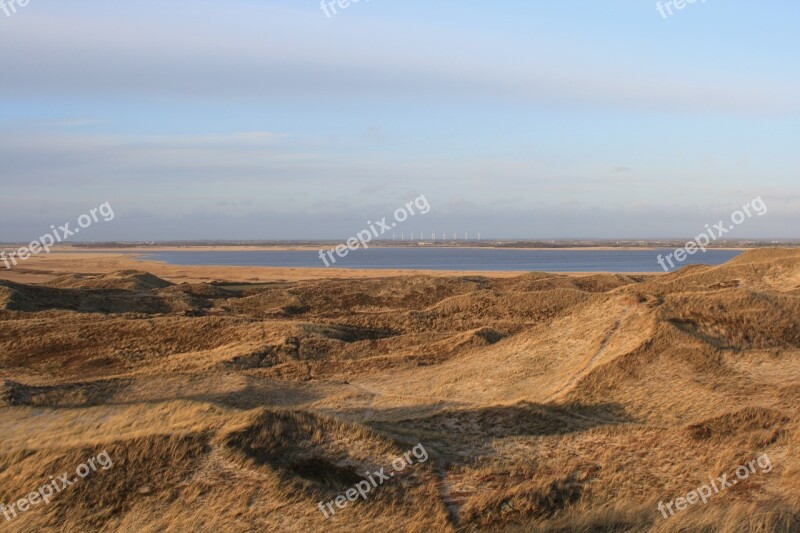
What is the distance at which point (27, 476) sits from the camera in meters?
10.2

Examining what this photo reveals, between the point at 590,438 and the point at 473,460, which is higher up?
the point at 473,460

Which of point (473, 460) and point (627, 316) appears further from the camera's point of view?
point (627, 316)

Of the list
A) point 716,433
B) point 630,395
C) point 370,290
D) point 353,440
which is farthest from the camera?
point 370,290

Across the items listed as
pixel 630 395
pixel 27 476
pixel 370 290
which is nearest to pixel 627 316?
pixel 630 395

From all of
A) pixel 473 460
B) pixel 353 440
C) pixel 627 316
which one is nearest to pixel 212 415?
pixel 353 440

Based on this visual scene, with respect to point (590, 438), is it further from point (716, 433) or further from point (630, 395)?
point (630, 395)

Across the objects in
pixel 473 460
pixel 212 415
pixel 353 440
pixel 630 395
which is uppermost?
pixel 212 415

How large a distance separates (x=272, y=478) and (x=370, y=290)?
116 feet

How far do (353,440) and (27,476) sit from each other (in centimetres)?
447

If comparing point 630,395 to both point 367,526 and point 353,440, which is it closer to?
point 353,440

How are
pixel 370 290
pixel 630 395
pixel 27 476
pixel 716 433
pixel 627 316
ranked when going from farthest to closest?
pixel 370 290, pixel 627 316, pixel 630 395, pixel 716 433, pixel 27 476

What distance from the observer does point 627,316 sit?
19.5 m

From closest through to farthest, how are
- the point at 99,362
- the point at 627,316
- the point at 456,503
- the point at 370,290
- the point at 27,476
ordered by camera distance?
the point at 456,503 < the point at 27,476 < the point at 627,316 < the point at 99,362 < the point at 370,290

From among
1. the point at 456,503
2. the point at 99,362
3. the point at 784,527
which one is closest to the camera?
the point at 784,527
